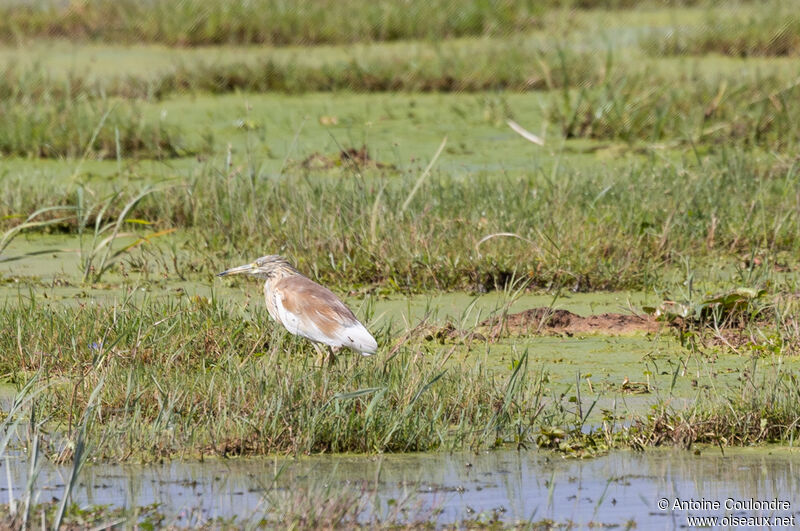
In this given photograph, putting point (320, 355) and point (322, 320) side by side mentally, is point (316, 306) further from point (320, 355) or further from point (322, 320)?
point (320, 355)

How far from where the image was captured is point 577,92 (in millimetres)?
12297

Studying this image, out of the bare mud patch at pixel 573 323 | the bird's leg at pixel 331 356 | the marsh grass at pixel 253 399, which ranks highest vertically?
the marsh grass at pixel 253 399

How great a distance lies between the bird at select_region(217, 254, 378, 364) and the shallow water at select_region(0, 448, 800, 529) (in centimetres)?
70

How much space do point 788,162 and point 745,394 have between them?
15.6 feet

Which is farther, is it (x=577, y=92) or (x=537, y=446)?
(x=577, y=92)

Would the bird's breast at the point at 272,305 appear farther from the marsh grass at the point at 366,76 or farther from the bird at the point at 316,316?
the marsh grass at the point at 366,76

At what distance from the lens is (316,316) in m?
5.36

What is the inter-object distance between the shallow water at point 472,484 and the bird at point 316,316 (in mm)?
698

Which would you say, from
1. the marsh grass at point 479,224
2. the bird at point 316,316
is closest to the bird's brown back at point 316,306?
the bird at point 316,316

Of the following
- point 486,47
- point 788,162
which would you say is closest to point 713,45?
point 486,47

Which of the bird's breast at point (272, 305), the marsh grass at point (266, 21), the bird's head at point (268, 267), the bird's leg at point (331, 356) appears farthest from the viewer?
the marsh grass at point (266, 21)

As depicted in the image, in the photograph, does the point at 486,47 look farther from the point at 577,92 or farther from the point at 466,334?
the point at 466,334

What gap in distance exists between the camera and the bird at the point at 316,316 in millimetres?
5242

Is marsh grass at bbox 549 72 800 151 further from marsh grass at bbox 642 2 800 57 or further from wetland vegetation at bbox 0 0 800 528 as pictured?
marsh grass at bbox 642 2 800 57
